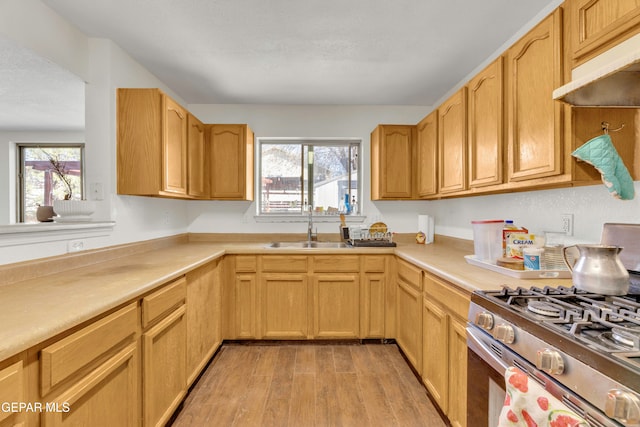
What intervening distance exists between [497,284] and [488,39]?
5.75ft

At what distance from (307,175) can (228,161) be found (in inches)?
36.0

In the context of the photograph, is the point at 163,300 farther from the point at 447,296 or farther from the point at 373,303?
the point at 373,303

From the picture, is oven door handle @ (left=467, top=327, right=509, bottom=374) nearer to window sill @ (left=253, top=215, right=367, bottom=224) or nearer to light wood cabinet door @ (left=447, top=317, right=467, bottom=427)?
light wood cabinet door @ (left=447, top=317, right=467, bottom=427)

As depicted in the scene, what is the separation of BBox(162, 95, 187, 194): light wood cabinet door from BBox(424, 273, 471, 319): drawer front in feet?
6.42

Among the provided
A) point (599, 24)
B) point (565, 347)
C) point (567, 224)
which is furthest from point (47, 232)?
point (567, 224)

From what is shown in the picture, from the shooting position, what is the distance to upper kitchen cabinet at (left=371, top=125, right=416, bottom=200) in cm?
305

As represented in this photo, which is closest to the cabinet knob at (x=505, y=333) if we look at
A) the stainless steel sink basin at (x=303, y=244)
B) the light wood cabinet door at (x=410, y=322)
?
the light wood cabinet door at (x=410, y=322)

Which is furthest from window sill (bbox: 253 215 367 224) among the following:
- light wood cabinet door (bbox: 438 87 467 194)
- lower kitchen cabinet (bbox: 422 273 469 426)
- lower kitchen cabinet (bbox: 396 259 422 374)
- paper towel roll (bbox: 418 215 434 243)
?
lower kitchen cabinet (bbox: 422 273 469 426)

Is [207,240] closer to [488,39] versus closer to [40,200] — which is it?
[40,200]

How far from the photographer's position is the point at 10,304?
3.55 feet

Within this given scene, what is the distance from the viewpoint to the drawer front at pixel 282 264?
8.98ft

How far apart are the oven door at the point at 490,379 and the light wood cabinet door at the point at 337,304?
1494 millimetres

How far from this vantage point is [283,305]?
2736mm

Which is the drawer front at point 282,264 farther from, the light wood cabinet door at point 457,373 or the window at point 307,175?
the light wood cabinet door at point 457,373
